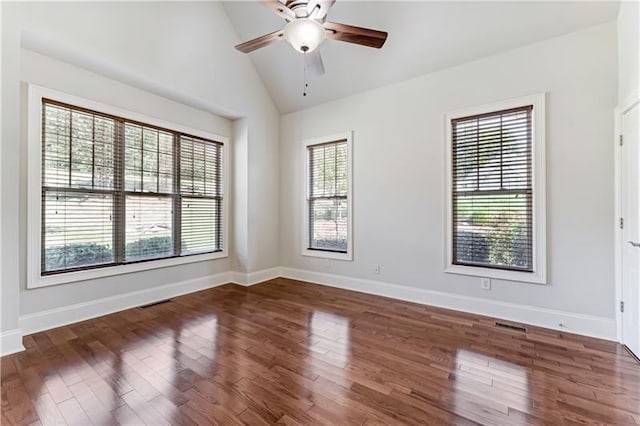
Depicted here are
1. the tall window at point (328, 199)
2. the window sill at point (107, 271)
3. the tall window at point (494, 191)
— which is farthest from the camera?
the tall window at point (328, 199)

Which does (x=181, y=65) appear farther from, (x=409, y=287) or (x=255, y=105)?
(x=409, y=287)

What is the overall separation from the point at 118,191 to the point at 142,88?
138 centimetres

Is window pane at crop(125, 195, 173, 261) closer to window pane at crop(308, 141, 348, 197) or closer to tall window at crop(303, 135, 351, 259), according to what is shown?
tall window at crop(303, 135, 351, 259)

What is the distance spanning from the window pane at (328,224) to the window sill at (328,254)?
78 mm

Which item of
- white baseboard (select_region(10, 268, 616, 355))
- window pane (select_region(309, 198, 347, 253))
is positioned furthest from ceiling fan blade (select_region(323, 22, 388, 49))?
white baseboard (select_region(10, 268, 616, 355))

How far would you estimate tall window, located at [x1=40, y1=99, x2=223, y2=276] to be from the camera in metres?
3.08

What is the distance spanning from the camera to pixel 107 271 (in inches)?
136

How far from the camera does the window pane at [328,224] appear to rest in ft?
15.6

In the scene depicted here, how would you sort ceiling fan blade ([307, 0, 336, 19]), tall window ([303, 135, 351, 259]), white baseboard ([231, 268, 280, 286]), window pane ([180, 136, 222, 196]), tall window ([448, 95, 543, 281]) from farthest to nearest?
white baseboard ([231, 268, 280, 286]) → tall window ([303, 135, 351, 259]) → window pane ([180, 136, 222, 196]) → tall window ([448, 95, 543, 281]) → ceiling fan blade ([307, 0, 336, 19])

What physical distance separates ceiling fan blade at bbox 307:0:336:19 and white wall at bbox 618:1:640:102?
2608 mm

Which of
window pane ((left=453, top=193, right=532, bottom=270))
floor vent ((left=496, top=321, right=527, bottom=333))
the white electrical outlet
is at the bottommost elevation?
floor vent ((left=496, top=321, right=527, bottom=333))

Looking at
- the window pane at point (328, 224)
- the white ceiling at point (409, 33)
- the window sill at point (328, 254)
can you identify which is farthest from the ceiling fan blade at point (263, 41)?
the window sill at point (328, 254)

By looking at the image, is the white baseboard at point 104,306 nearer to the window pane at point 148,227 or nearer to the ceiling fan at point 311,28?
the window pane at point 148,227

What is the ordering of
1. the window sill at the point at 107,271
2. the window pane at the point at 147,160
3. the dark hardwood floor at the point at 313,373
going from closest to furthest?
the dark hardwood floor at the point at 313,373, the window sill at the point at 107,271, the window pane at the point at 147,160
